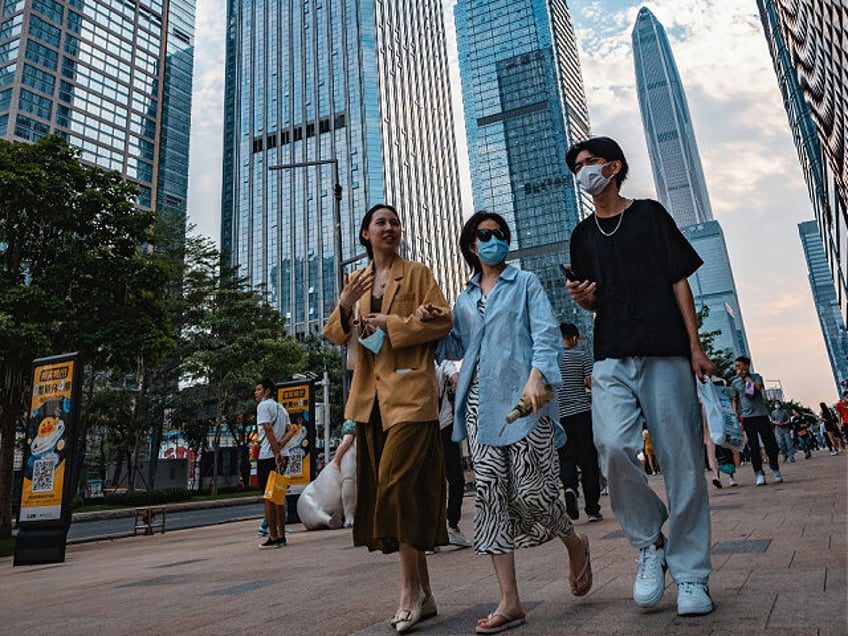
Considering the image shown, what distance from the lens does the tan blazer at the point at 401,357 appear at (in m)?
2.80

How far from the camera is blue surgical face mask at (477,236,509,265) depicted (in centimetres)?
302

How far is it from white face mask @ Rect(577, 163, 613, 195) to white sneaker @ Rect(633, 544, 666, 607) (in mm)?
1569

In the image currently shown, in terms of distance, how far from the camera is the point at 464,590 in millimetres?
3430

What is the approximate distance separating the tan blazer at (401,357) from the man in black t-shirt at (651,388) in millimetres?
709

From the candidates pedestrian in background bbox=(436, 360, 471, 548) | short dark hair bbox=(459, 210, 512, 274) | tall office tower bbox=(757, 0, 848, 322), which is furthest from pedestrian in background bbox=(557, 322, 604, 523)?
tall office tower bbox=(757, 0, 848, 322)

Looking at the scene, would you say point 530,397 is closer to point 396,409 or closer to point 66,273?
point 396,409

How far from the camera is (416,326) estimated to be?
9.31ft

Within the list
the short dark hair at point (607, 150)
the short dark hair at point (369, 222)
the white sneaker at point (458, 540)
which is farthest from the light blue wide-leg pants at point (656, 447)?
the white sneaker at point (458, 540)

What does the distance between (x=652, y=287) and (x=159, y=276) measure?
15.2 meters

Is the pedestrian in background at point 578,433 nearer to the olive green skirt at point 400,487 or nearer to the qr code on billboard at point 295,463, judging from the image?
the olive green skirt at point 400,487

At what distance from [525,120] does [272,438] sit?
12790 centimetres

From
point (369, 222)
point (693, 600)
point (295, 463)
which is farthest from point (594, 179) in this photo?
point (295, 463)

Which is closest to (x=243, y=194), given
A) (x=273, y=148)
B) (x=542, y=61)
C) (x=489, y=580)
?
(x=273, y=148)

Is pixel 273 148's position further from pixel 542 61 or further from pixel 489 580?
pixel 489 580
